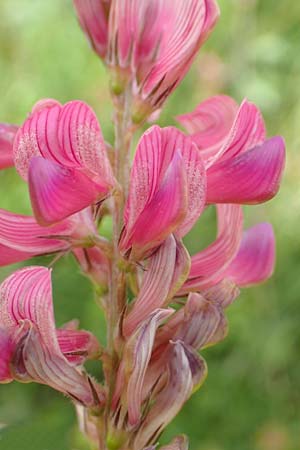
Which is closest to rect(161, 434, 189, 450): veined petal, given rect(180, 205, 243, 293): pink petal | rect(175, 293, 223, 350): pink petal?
rect(175, 293, 223, 350): pink petal

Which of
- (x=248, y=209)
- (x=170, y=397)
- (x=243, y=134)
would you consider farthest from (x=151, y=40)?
(x=248, y=209)

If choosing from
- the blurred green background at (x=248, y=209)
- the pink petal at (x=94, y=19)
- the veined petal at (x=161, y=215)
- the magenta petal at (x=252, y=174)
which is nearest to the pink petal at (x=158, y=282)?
the veined petal at (x=161, y=215)

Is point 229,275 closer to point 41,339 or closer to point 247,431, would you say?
point 41,339

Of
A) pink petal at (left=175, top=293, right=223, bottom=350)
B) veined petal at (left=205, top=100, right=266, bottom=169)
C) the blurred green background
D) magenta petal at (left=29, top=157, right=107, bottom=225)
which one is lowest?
the blurred green background

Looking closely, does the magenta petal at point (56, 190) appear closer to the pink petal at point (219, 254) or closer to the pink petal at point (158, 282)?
→ the pink petal at point (158, 282)

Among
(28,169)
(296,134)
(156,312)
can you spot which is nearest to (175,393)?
(156,312)

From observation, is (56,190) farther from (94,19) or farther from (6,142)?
(94,19)

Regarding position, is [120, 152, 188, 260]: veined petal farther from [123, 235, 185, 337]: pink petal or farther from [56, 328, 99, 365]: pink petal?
[56, 328, 99, 365]: pink petal
